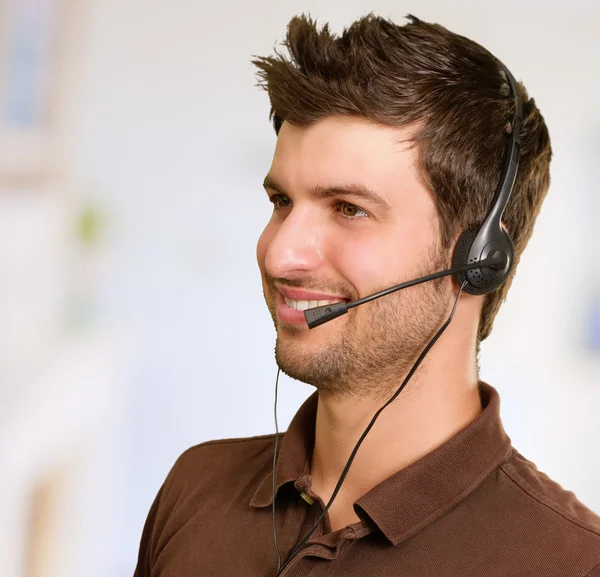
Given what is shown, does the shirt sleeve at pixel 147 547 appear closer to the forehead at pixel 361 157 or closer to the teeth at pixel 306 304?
the teeth at pixel 306 304

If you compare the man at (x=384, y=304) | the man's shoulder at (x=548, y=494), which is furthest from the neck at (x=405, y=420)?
the man's shoulder at (x=548, y=494)

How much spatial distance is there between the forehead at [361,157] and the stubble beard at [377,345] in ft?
0.47

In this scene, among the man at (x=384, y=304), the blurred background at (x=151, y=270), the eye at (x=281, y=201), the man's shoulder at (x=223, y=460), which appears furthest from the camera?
the blurred background at (x=151, y=270)

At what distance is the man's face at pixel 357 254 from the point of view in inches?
54.7

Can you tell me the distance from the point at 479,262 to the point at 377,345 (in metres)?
0.21

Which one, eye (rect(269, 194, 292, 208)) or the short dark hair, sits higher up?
the short dark hair

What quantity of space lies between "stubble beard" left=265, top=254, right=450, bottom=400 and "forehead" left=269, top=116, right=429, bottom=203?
0.14 meters

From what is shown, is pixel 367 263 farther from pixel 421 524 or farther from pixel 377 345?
pixel 421 524

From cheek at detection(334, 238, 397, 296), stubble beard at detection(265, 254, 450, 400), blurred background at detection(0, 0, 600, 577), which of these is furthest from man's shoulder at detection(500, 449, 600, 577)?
blurred background at detection(0, 0, 600, 577)

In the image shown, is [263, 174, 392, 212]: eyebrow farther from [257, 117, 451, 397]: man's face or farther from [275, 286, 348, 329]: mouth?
[275, 286, 348, 329]: mouth

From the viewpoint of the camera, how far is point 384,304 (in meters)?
1.40

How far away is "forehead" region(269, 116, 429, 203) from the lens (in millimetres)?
1386

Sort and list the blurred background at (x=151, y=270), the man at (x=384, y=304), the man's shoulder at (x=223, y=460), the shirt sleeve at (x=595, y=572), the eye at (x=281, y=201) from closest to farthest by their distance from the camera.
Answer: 1. the shirt sleeve at (x=595, y=572)
2. the man at (x=384, y=304)
3. the eye at (x=281, y=201)
4. the man's shoulder at (x=223, y=460)
5. the blurred background at (x=151, y=270)

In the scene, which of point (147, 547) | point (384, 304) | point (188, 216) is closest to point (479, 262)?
point (384, 304)
